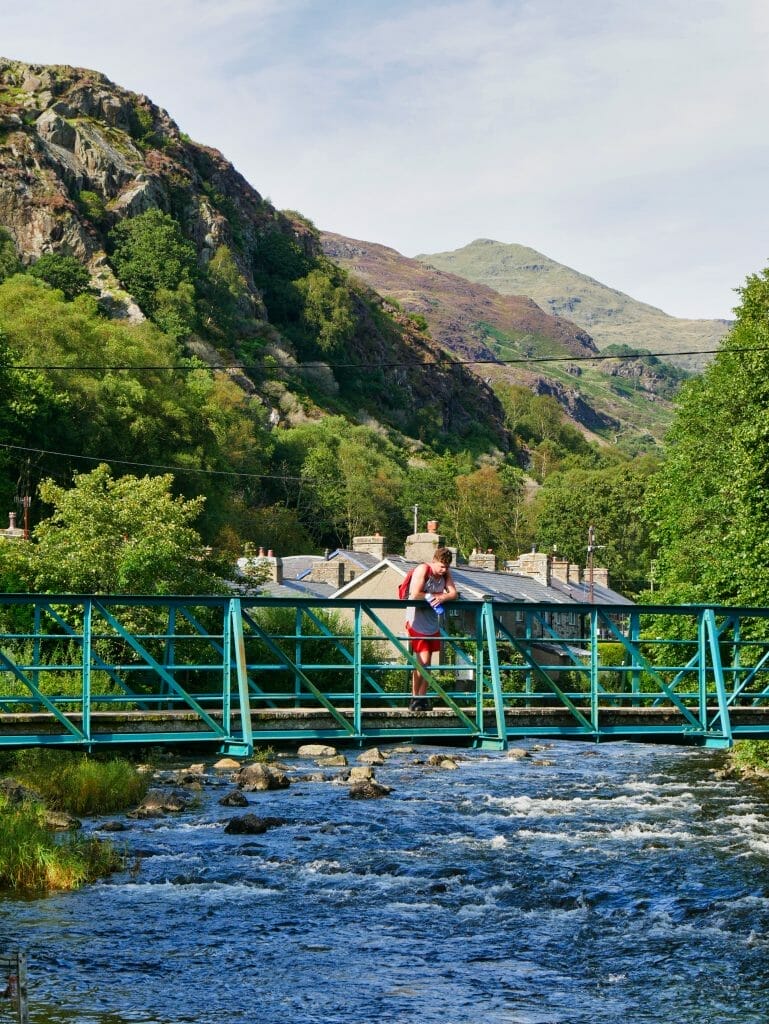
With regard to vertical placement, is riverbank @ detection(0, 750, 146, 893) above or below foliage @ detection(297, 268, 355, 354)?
below

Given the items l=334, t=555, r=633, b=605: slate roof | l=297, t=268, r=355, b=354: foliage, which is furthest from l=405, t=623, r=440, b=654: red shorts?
l=297, t=268, r=355, b=354: foliage

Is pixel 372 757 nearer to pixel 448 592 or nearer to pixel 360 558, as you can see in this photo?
pixel 448 592

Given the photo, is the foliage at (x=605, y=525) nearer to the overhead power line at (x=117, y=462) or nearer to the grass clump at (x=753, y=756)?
the overhead power line at (x=117, y=462)

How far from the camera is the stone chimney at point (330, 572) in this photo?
67500 millimetres

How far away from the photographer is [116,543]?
41.9 metres

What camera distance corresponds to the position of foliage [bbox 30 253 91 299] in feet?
435

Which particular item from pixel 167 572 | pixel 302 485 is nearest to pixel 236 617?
pixel 167 572

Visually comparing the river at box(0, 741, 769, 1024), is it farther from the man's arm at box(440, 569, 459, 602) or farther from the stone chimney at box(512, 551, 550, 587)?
the stone chimney at box(512, 551, 550, 587)

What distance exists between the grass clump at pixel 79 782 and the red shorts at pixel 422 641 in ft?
42.8

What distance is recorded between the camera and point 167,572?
42344 millimetres

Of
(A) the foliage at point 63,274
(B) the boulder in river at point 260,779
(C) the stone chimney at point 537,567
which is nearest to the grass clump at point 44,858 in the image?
(B) the boulder in river at point 260,779

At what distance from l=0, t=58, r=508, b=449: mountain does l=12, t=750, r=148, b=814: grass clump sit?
9840 cm

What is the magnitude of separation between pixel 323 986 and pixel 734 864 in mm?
10579

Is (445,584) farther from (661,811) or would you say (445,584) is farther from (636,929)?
(661,811)
